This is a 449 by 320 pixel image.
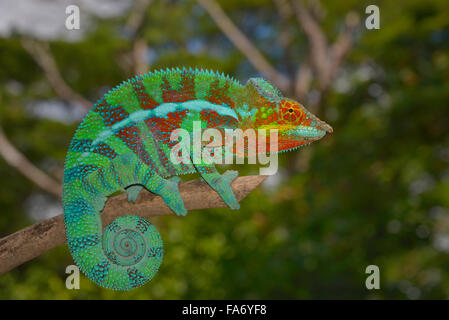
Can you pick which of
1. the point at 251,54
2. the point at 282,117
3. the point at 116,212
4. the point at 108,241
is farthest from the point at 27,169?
the point at 282,117

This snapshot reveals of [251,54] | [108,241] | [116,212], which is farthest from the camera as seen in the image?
[251,54]

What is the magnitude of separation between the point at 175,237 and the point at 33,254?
3658 millimetres

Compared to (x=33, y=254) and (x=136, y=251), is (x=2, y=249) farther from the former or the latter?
(x=136, y=251)

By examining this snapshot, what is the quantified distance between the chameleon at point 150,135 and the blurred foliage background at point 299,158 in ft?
8.95

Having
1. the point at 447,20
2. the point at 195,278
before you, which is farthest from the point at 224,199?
the point at 447,20

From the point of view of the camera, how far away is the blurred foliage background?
17.0 ft

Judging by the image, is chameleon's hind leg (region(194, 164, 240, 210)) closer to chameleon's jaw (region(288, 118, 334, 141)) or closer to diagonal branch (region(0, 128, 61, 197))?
chameleon's jaw (region(288, 118, 334, 141))

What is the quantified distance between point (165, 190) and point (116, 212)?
0.24 meters

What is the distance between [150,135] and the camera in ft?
5.37

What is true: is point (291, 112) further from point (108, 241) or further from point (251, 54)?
point (251, 54)

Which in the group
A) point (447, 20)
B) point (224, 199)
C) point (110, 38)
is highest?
point (110, 38)

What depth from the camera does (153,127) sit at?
1.64 meters

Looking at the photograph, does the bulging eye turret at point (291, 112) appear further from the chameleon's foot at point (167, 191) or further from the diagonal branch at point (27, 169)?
the diagonal branch at point (27, 169)
